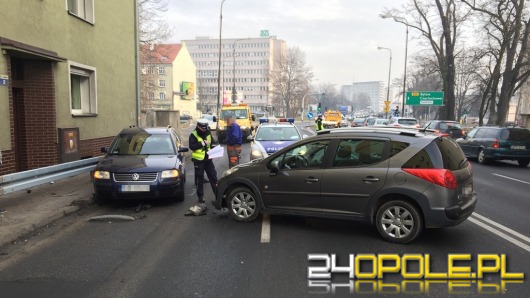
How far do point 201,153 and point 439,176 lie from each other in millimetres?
4586


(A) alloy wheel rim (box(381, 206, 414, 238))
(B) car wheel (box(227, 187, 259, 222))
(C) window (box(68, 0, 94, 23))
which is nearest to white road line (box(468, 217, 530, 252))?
(A) alloy wheel rim (box(381, 206, 414, 238))

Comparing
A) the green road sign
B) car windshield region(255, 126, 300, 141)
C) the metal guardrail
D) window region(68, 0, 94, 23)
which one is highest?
window region(68, 0, 94, 23)

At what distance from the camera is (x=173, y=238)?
5812 millimetres

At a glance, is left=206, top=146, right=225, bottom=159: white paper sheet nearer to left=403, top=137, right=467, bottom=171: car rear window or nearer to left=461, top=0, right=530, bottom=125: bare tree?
left=403, top=137, right=467, bottom=171: car rear window

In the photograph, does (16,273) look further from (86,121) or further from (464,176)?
(86,121)

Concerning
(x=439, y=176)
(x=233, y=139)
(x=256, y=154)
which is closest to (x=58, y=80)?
(x=233, y=139)

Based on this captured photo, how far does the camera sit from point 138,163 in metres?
7.85

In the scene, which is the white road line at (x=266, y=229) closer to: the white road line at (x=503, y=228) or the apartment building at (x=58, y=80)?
the white road line at (x=503, y=228)

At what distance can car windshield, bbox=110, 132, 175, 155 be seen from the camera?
872cm

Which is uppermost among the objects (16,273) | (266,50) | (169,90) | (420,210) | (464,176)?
(266,50)

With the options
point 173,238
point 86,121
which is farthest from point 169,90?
point 173,238

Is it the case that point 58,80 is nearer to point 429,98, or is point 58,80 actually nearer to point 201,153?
point 201,153

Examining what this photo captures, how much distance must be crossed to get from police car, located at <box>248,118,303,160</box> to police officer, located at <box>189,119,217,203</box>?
8.46ft

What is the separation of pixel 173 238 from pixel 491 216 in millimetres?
5429
